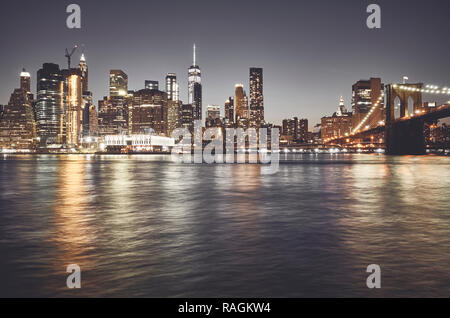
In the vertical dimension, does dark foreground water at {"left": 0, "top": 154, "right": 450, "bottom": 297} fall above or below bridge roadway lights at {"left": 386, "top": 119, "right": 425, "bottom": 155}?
below

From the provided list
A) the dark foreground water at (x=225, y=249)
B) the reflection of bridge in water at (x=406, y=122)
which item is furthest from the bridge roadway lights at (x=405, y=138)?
the dark foreground water at (x=225, y=249)

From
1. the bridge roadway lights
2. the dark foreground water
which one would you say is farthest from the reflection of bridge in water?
the dark foreground water

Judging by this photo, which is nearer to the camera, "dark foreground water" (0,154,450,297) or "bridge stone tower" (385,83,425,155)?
"dark foreground water" (0,154,450,297)

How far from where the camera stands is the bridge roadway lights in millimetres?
106312

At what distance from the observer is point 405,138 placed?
108375 mm

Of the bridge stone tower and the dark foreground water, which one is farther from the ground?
the bridge stone tower

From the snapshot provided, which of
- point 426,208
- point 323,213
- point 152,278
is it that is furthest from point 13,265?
point 426,208

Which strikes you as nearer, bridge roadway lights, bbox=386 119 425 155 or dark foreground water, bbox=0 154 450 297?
dark foreground water, bbox=0 154 450 297

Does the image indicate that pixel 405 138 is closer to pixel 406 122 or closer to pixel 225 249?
pixel 406 122

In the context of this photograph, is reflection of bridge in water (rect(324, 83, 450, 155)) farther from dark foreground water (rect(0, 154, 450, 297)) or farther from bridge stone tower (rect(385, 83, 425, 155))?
dark foreground water (rect(0, 154, 450, 297))

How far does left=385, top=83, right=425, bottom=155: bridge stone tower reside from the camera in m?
106

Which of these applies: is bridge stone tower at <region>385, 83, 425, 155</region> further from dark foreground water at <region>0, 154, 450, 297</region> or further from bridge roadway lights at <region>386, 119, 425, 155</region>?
dark foreground water at <region>0, 154, 450, 297</region>

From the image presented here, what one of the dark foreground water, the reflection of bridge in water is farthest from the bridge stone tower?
the dark foreground water

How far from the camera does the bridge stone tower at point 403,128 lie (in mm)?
106350
